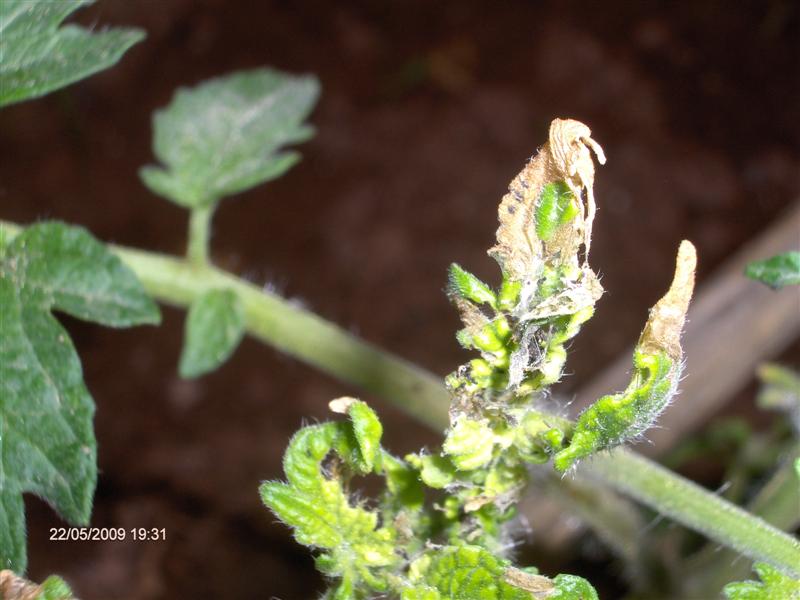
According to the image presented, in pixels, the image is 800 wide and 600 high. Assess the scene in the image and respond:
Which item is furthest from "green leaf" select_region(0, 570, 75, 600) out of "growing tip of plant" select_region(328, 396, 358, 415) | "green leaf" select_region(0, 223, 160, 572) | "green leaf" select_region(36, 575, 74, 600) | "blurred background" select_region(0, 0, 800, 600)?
"blurred background" select_region(0, 0, 800, 600)

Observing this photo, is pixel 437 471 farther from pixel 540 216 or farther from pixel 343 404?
pixel 540 216

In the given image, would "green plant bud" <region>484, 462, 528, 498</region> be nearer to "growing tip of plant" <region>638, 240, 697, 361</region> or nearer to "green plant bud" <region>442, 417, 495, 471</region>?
"green plant bud" <region>442, 417, 495, 471</region>

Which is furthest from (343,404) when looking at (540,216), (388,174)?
(388,174)

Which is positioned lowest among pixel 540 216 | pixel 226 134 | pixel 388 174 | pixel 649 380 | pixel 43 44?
pixel 649 380

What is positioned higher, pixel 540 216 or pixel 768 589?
pixel 540 216

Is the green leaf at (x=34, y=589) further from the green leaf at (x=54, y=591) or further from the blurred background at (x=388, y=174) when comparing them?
the blurred background at (x=388, y=174)

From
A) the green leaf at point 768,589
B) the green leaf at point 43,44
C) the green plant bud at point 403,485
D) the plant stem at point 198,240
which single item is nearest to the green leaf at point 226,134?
the plant stem at point 198,240
